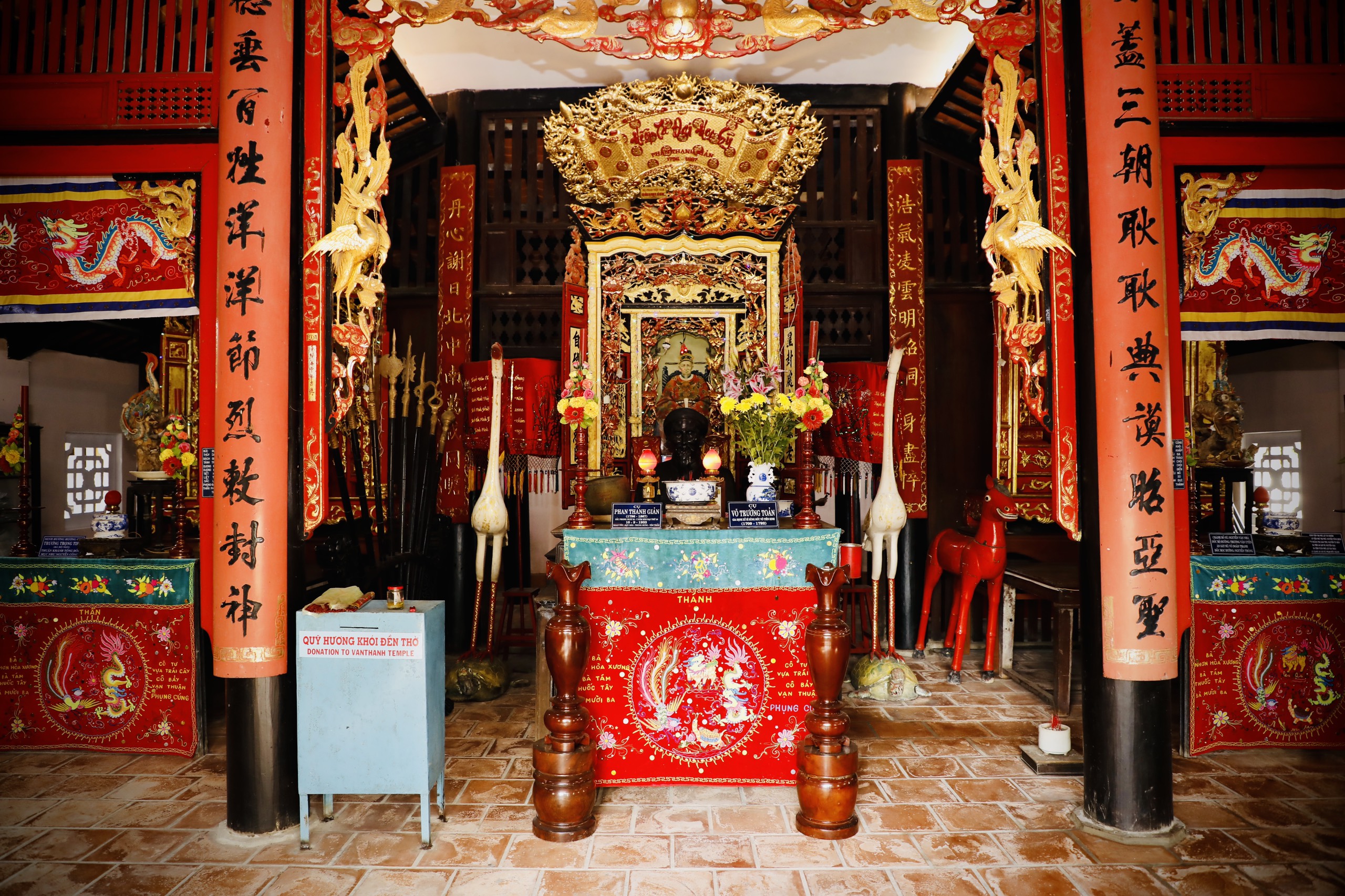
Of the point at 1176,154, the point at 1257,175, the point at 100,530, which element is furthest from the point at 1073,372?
the point at 100,530

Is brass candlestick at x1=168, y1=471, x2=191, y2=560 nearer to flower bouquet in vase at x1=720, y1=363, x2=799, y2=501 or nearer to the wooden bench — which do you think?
flower bouquet in vase at x1=720, y1=363, x2=799, y2=501

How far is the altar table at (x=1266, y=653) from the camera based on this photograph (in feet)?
12.0

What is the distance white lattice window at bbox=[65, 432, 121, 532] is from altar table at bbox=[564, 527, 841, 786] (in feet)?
22.3

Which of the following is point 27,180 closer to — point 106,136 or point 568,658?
point 106,136

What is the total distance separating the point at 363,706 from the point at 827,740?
181 cm

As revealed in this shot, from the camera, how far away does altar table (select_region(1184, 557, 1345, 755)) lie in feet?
12.0

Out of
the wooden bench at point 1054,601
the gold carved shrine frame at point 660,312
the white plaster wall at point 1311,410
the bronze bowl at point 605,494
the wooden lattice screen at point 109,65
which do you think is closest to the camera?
the wooden lattice screen at point 109,65

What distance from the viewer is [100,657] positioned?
12.4 feet

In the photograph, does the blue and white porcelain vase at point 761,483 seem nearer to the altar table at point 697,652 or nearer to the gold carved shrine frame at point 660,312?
the altar table at point 697,652

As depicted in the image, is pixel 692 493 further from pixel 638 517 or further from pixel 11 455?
pixel 11 455

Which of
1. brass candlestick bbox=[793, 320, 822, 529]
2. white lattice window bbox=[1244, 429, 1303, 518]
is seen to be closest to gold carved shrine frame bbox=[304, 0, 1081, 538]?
brass candlestick bbox=[793, 320, 822, 529]

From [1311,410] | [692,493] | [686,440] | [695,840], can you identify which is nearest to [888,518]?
[686,440]

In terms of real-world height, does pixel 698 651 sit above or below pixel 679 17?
below

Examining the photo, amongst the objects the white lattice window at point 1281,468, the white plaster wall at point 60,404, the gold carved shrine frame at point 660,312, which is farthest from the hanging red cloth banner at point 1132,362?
the white plaster wall at point 60,404
